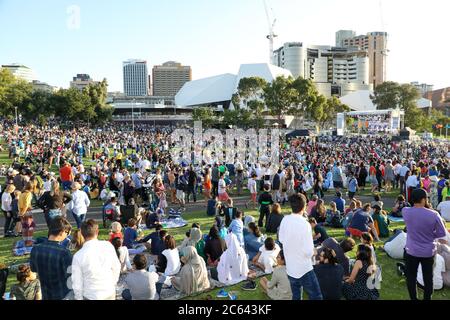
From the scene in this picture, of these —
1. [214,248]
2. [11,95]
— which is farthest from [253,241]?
[11,95]

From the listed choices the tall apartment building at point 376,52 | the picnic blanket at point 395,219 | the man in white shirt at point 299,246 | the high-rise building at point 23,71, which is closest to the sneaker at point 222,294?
the man in white shirt at point 299,246

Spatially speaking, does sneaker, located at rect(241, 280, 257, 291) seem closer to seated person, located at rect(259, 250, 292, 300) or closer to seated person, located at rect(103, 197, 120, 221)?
seated person, located at rect(259, 250, 292, 300)

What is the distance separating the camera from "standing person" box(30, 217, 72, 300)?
3.64m

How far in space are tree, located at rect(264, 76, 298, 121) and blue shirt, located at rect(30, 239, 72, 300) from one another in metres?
44.7

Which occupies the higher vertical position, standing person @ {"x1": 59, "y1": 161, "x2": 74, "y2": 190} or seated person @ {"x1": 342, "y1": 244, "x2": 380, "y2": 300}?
standing person @ {"x1": 59, "y1": 161, "x2": 74, "y2": 190}

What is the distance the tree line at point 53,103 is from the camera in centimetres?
4681

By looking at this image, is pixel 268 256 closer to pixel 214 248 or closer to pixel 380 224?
pixel 214 248

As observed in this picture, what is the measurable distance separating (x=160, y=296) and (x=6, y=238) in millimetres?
4838

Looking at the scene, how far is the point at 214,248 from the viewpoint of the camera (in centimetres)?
635

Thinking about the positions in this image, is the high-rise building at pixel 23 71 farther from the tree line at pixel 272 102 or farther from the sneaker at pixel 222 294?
the sneaker at pixel 222 294

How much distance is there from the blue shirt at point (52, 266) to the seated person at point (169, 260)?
2094mm

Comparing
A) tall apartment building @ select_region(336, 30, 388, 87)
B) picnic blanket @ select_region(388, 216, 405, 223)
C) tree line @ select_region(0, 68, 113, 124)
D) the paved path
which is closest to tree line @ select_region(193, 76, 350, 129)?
tree line @ select_region(0, 68, 113, 124)
